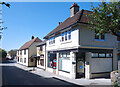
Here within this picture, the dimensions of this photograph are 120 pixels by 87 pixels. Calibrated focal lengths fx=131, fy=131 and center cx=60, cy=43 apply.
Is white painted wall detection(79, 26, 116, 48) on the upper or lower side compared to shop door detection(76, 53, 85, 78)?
upper

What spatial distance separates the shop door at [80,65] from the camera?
1608 cm

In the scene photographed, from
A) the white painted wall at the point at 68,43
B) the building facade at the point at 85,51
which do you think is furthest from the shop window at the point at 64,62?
the white painted wall at the point at 68,43

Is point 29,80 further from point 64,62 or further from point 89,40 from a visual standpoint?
point 89,40

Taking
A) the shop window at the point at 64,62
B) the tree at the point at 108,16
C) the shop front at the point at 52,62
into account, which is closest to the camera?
the tree at the point at 108,16

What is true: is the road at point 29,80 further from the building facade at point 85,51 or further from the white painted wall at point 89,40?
the white painted wall at point 89,40

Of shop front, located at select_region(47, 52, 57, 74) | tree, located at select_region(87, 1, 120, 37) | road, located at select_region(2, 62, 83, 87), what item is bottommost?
road, located at select_region(2, 62, 83, 87)

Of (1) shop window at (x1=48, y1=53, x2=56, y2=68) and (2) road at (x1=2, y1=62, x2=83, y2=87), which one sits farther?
(1) shop window at (x1=48, y1=53, x2=56, y2=68)

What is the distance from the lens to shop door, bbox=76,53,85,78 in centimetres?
1608

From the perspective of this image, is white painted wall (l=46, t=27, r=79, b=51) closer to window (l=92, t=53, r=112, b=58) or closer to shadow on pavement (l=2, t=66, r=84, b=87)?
window (l=92, t=53, r=112, b=58)

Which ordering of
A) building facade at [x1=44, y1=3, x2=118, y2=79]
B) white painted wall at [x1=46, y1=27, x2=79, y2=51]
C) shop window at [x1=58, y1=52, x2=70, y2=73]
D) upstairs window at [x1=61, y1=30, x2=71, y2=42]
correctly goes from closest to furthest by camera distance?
building facade at [x1=44, y1=3, x2=118, y2=79], white painted wall at [x1=46, y1=27, x2=79, y2=51], upstairs window at [x1=61, y1=30, x2=71, y2=42], shop window at [x1=58, y1=52, x2=70, y2=73]

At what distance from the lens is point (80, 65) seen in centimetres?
1622

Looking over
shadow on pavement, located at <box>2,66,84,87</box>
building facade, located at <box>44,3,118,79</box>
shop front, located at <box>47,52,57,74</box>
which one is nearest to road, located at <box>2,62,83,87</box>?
shadow on pavement, located at <box>2,66,84,87</box>

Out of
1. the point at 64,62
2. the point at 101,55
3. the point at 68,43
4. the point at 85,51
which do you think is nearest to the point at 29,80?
the point at 64,62

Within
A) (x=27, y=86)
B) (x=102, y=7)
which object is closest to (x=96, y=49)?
(x=102, y=7)
